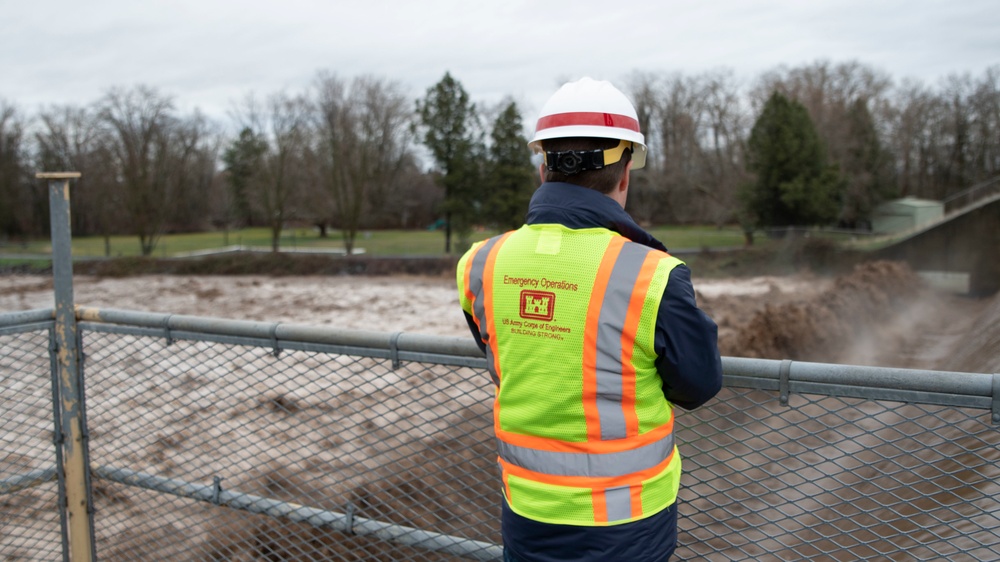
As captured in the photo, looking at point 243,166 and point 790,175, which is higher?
point 243,166

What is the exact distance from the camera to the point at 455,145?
45031 mm

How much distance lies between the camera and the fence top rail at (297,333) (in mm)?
2814

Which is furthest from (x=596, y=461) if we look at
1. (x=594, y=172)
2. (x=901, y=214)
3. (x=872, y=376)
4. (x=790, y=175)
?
(x=901, y=214)

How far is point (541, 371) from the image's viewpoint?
2.08 meters

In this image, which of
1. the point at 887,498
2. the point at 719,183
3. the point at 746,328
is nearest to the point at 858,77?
the point at 719,183

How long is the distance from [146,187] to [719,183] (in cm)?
4004

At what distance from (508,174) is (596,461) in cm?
4190

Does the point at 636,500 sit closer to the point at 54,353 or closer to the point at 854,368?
the point at 854,368

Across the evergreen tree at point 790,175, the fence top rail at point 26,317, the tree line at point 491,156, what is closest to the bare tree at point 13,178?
the tree line at point 491,156

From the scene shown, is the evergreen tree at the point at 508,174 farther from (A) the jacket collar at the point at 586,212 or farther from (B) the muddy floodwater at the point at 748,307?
(A) the jacket collar at the point at 586,212

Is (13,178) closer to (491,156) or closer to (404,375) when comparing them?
(491,156)

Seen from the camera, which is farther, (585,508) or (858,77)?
(858,77)

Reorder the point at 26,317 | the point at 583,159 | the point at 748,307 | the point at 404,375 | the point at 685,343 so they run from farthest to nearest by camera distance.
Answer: the point at 748,307
the point at 404,375
the point at 26,317
the point at 583,159
the point at 685,343

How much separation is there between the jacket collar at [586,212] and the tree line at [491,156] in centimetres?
4108
